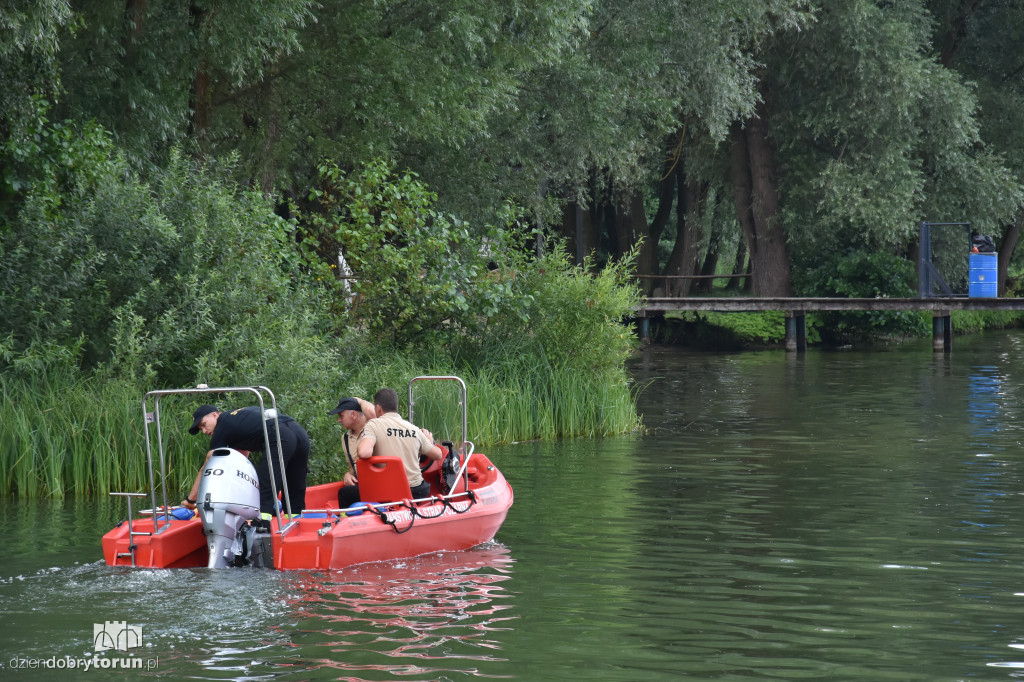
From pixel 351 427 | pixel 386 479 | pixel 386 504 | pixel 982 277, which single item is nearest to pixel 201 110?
pixel 351 427

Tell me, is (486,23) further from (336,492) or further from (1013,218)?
(1013,218)

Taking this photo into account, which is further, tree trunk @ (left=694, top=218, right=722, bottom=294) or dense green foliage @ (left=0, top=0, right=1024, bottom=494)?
tree trunk @ (left=694, top=218, right=722, bottom=294)

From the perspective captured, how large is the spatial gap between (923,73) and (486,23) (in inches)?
726

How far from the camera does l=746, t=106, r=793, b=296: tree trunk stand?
39906 millimetres

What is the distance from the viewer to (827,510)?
12.7 metres

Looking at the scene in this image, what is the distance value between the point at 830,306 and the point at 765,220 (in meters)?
4.87

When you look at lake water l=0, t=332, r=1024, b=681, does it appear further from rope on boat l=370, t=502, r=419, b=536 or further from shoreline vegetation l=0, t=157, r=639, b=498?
shoreline vegetation l=0, t=157, r=639, b=498

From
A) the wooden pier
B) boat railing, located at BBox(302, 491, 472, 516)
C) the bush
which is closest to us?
boat railing, located at BBox(302, 491, 472, 516)

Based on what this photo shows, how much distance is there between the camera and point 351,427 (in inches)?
454

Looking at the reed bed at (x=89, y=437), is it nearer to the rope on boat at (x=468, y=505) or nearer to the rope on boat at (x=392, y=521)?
the rope on boat at (x=468, y=505)

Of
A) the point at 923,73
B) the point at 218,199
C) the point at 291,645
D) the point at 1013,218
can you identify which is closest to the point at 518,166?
the point at 923,73

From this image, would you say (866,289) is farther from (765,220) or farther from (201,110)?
(201,110)

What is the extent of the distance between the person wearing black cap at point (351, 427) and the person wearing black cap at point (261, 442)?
20.4 inches

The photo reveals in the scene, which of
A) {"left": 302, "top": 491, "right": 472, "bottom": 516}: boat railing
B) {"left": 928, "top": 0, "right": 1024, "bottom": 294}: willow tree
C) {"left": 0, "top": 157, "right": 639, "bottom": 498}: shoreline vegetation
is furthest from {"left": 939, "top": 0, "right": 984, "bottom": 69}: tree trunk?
{"left": 302, "top": 491, "right": 472, "bottom": 516}: boat railing
